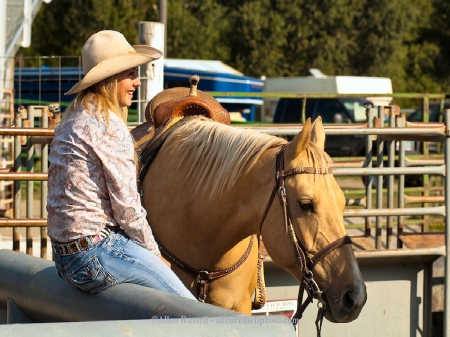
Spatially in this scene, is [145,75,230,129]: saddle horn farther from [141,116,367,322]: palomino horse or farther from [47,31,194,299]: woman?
[47,31,194,299]: woman

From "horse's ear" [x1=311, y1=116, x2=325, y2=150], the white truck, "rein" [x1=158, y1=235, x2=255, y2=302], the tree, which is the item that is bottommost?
"rein" [x1=158, y1=235, x2=255, y2=302]

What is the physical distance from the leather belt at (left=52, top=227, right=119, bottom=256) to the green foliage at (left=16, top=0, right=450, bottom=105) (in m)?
28.2

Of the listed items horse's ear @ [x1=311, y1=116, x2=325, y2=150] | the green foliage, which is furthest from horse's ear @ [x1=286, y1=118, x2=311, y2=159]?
the green foliage

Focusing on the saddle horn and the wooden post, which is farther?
the wooden post

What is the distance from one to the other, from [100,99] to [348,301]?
5.61 ft

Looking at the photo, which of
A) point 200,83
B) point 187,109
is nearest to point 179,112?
point 187,109

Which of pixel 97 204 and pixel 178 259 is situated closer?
pixel 97 204

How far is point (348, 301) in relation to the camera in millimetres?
4082

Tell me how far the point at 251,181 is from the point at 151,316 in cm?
180

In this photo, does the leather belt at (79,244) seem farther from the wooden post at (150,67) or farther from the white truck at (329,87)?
the white truck at (329,87)

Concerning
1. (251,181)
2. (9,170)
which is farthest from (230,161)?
(9,170)

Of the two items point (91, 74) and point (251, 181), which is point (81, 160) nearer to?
point (91, 74)

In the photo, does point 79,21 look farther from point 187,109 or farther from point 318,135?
point 318,135

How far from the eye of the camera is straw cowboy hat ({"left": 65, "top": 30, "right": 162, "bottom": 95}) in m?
3.16
